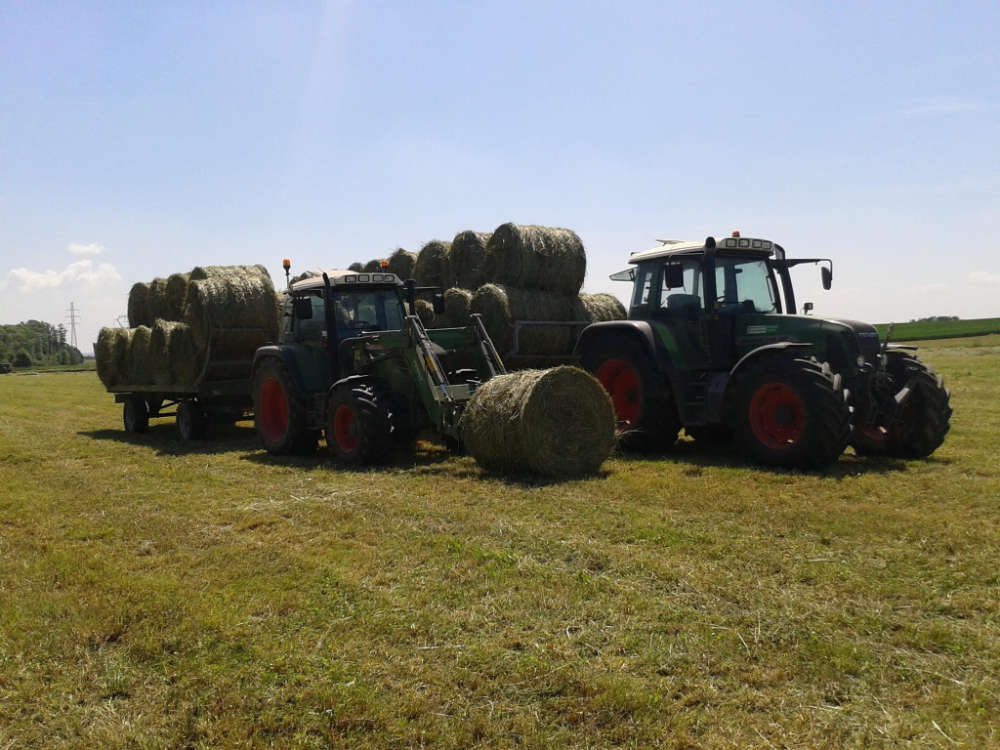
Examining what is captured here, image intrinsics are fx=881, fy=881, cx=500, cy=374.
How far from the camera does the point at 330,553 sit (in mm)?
5211

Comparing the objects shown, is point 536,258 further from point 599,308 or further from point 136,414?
point 136,414

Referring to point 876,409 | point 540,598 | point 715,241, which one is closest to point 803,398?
point 876,409

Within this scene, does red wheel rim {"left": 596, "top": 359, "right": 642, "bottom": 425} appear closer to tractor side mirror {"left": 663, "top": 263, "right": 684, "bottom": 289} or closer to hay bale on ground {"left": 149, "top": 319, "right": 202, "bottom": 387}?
tractor side mirror {"left": 663, "top": 263, "right": 684, "bottom": 289}

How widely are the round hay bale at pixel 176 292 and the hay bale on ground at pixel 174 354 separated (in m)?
0.45

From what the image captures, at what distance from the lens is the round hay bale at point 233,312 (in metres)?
11.4

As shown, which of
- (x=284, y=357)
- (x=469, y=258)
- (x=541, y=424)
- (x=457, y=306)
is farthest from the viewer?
(x=469, y=258)

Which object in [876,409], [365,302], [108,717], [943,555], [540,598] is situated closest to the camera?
[108,717]

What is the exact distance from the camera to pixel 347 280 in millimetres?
9992

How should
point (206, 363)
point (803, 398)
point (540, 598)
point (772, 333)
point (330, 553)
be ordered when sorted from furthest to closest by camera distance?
point (206, 363) < point (772, 333) < point (803, 398) < point (330, 553) < point (540, 598)

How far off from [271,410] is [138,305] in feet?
14.8

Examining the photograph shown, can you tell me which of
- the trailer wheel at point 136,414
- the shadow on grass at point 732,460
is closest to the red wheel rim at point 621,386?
the shadow on grass at point 732,460

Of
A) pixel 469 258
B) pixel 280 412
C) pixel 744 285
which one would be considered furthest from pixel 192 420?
pixel 744 285

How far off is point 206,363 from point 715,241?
6.64 metres

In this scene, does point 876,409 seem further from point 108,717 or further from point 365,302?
point 108,717
